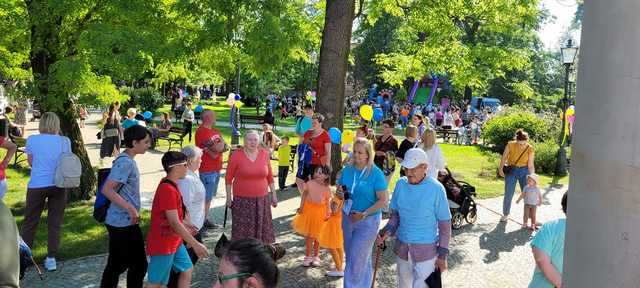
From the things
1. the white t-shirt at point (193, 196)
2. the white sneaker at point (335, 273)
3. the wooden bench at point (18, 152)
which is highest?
the white t-shirt at point (193, 196)

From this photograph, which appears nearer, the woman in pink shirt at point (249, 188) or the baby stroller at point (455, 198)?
the woman in pink shirt at point (249, 188)

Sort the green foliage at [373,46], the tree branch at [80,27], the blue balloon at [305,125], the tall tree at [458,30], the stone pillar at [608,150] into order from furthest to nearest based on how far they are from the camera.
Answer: the green foliage at [373,46] < the tall tree at [458,30] < the blue balloon at [305,125] < the tree branch at [80,27] < the stone pillar at [608,150]

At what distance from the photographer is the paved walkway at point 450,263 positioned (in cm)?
634

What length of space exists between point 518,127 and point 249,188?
1746cm

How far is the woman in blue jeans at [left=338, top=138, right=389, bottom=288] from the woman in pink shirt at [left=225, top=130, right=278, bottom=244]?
119 cm

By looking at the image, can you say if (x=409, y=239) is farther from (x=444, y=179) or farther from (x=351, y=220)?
(x=444, y=179)

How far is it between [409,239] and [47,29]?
6908 millimetres

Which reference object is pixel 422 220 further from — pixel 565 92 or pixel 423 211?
pixel 565 92

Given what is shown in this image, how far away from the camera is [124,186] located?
497 centimetres

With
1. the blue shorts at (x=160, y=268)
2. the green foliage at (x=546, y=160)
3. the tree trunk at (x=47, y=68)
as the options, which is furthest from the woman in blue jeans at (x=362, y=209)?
the green foliage at (x=546, y=160)

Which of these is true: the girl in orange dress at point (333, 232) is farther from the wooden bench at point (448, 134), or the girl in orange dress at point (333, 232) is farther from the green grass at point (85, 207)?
the wooden bench at point (448, 134)

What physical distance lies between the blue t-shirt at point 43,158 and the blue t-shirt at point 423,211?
4.10 metres

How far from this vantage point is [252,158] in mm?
6281

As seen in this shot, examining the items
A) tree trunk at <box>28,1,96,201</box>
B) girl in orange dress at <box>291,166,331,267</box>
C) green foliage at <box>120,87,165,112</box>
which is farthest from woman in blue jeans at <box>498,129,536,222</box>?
green foliage at <box>120,87,165,112</box>
